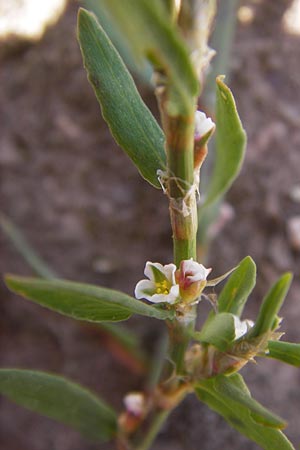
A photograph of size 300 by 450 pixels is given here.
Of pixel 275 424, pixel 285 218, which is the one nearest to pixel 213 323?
pixel 275 424

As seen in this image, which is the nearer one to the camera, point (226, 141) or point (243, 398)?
point (243, 398)

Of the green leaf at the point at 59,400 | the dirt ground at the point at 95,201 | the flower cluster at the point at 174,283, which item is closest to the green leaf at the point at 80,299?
the flower cluster at the point at 174,283

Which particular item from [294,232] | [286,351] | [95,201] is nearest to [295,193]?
[294,232]

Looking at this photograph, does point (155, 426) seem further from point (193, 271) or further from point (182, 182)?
point (182, 182)

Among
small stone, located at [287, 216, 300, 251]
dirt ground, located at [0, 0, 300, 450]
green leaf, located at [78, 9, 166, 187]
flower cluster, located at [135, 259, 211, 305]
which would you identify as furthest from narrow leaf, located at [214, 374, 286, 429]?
small stone, located at [287, 216, 300, 251]

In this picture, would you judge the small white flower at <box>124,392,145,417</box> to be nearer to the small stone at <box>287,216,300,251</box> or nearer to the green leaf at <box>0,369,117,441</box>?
the green leaf at <box>0,369,117,441</box>
